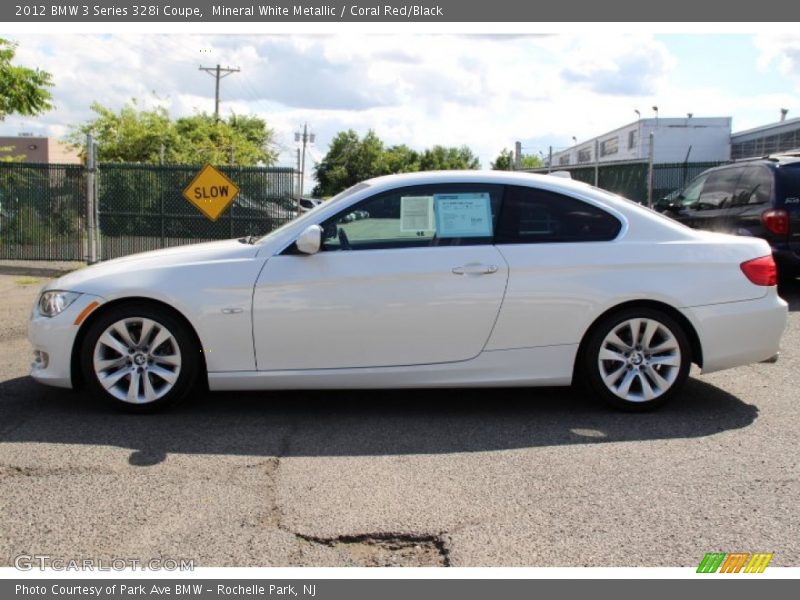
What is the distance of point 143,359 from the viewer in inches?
204

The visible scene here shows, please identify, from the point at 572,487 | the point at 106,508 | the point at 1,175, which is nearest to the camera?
the point at 106,508

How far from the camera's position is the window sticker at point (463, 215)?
528cm

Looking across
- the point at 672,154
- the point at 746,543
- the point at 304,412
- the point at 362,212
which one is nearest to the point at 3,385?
the point at 304,412

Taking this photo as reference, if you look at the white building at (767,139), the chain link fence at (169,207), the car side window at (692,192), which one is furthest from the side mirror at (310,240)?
the white building at (767,139)

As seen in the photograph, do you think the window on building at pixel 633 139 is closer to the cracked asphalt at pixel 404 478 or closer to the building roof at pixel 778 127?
the building roof at pixel 778 127

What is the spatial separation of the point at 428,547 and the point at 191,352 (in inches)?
95.1

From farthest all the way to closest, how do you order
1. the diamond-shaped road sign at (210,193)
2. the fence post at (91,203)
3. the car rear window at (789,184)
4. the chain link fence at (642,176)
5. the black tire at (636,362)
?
the chain link fence at (642,176) < the fence post at (91,203) < the diamond-shaped road sign at (210,193) < the car rear window at (789,184) < the black tire at (636,362)

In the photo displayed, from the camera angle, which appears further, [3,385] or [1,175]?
[1,175]

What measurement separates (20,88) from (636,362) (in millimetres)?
14280

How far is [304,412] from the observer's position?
542 cm

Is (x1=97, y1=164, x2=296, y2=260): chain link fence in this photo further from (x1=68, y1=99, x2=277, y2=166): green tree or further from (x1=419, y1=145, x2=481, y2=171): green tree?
(x1=419, y1=145, x2=481, y2=171): green tree

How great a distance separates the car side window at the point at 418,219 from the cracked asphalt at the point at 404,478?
1.18 metres

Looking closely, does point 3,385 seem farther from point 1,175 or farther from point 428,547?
point 1,175

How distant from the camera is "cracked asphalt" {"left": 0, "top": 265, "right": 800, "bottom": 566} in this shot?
11.2ft
